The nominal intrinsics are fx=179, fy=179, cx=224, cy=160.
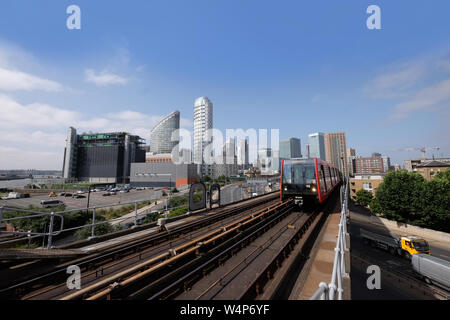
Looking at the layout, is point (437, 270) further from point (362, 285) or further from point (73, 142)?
point (73, 142)

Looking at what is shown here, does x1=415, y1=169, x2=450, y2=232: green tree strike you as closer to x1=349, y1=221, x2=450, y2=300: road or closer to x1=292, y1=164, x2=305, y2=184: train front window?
x1=349, y1=221, x2=450, y2=300: road

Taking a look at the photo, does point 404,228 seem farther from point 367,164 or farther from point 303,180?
point 367,164

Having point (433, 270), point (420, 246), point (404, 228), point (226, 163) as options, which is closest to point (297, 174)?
point (433, 270)

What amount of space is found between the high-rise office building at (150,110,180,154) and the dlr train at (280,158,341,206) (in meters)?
140

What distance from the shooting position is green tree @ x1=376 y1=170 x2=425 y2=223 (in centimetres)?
3412

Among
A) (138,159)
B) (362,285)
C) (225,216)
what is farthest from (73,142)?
(362,285)

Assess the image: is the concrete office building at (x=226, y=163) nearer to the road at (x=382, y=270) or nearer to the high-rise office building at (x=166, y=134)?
the high-rise office building at (x=166, y=134)

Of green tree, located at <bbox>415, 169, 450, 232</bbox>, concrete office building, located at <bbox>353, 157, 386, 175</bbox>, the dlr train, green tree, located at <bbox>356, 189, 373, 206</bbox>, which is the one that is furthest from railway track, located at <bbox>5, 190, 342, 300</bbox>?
concrete office building, located at <bbox>353, 157, 386, 175</bbox>

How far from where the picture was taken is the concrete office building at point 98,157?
10706 centimetres

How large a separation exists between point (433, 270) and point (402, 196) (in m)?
25.8

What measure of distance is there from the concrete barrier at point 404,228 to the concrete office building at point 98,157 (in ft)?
382

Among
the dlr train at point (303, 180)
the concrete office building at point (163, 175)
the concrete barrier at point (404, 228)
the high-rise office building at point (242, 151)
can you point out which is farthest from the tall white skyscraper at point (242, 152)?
the dlr train at point (303, 180)

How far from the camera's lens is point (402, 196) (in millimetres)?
35719
